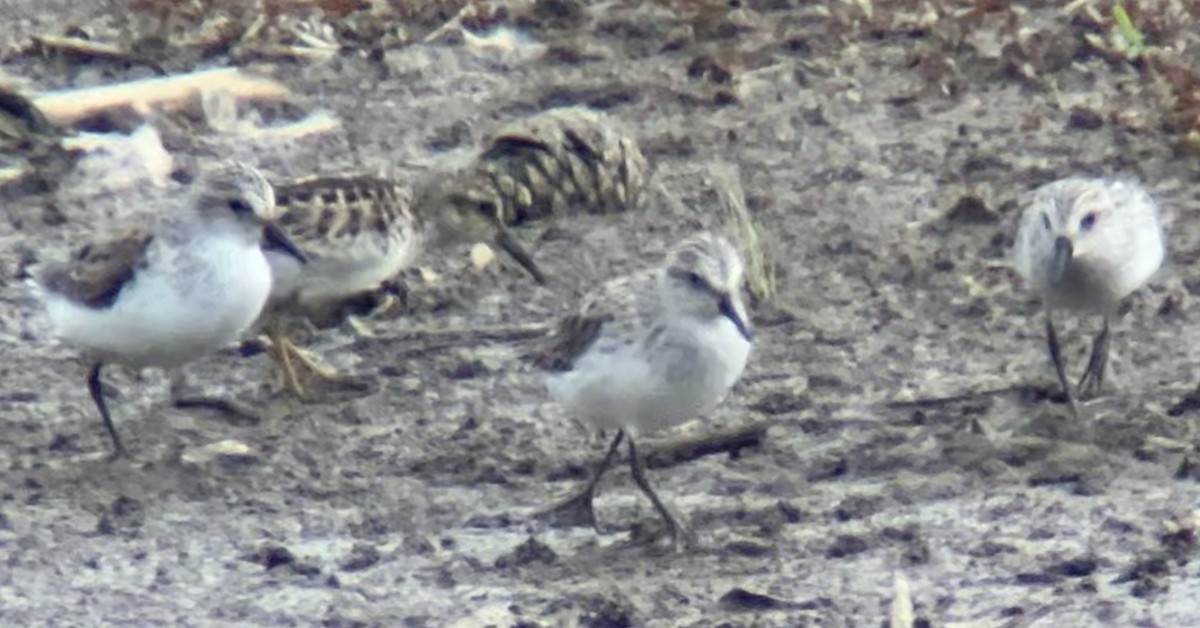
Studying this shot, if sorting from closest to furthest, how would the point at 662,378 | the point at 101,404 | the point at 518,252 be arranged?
the point at 662,378 < the point at 101,404 < the point at 518,252

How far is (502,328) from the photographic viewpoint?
11.0m

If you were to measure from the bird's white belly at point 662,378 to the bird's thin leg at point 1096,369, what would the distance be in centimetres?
188

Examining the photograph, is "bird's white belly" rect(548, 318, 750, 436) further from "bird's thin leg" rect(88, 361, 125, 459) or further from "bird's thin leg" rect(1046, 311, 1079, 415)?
"bird's thin leg" rect(88, 361, 125, 459)

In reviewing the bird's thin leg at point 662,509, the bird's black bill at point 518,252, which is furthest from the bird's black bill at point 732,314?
the bird's black bill at point 518,252

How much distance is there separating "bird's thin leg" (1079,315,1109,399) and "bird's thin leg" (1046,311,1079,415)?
0.09 m

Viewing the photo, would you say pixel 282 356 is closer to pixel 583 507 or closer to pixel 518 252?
pixel 518 252

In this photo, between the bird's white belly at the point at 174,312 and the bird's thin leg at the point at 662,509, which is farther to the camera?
the bird's white belly at the point at 174,312

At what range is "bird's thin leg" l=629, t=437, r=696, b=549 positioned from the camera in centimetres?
888

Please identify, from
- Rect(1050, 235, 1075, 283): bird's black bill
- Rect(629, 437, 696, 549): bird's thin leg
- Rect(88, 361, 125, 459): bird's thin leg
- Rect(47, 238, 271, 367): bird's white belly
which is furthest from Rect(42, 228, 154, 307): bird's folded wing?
Rect(1050, 235, 1075, 283): bird's black bill

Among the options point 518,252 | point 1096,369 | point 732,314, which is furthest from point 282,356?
point 1096,369

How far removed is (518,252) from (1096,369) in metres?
2.64

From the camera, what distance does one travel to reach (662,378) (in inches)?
342

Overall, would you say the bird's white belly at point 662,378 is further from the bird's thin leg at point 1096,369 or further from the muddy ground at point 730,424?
the bird's thin leg at point 1096,369

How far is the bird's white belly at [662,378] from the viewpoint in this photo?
28.5 ft
